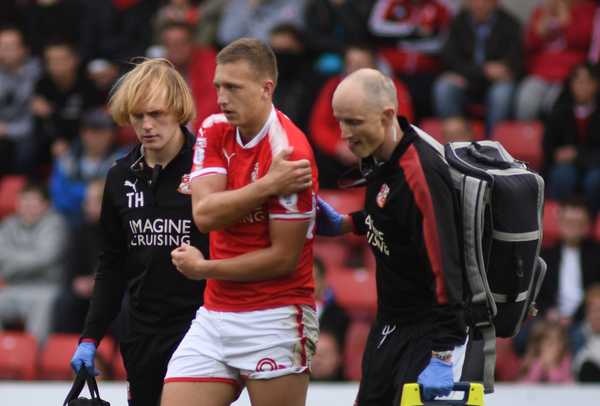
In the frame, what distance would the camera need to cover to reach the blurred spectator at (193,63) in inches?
364

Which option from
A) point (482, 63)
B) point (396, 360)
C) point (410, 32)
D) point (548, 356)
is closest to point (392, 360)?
point (396, 360)

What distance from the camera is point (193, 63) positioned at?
9438mm

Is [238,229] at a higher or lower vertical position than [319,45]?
lower

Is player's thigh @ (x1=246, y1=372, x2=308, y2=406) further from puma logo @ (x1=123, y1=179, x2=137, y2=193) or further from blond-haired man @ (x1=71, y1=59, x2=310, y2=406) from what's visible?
puma logo @ (x1=123, y1=179, x2=137, y2=193)

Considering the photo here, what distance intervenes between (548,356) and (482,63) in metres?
3.43

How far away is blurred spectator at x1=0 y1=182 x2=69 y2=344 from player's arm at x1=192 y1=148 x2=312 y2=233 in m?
5.11

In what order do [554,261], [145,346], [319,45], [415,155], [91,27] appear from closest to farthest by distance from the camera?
1. [415,155]
2. [145,346]
3. [554,261]
4. [319,45]
5. [91,27]

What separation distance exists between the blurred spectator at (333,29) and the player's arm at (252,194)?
19.6ft

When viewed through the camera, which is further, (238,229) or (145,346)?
(145,346)

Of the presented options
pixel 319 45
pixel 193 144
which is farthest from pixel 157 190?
pixel 319 45

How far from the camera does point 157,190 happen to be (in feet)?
13.2

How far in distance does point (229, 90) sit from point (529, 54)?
6.70 metres

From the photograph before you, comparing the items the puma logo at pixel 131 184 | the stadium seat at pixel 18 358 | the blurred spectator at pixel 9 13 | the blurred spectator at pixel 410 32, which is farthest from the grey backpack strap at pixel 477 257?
the blurred spectator at pixel 9 13

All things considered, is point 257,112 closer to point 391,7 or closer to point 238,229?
point 238,229
